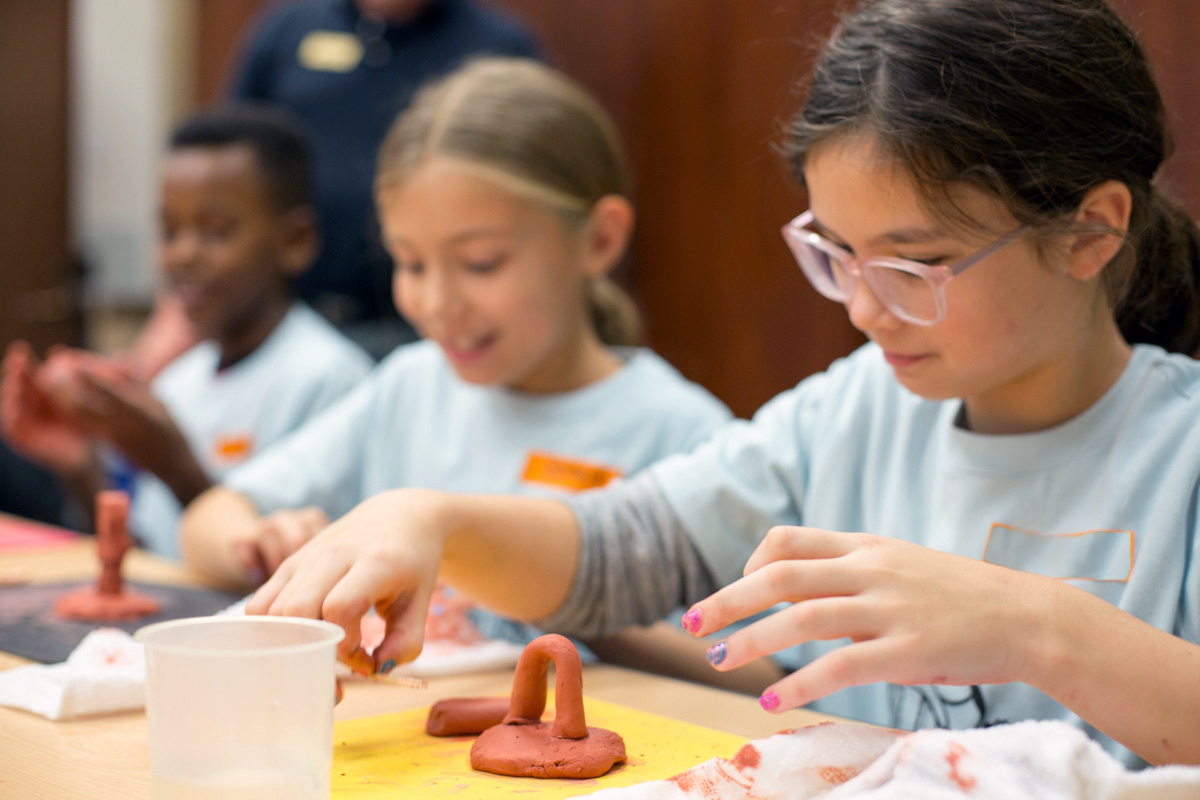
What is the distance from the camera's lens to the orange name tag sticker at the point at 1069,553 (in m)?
0.88

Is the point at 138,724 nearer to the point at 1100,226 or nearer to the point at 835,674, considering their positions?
the point at 835,674

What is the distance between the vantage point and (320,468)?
1556 millimetres

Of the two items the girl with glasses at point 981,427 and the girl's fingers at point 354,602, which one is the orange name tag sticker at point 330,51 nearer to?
the girl with glasses at point 981,427

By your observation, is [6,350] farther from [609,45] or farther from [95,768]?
[95,768]

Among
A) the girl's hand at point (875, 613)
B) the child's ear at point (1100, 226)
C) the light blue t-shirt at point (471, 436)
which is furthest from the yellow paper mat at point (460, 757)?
the light blue t-shirt at point (471, 436)

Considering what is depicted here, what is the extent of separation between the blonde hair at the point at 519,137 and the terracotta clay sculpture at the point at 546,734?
0.79 metres

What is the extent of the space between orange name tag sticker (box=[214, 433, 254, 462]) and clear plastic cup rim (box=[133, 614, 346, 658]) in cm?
133

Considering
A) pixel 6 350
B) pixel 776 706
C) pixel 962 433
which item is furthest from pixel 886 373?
pixel 6 350

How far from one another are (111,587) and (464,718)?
1.88 ft

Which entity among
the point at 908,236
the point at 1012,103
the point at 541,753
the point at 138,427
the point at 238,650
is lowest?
the point at 138,427

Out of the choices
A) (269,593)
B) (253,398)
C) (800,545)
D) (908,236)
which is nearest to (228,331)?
(253,398)

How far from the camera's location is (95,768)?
0.70 metres

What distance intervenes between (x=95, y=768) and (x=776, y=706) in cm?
42

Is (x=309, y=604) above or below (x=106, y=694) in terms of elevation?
above
